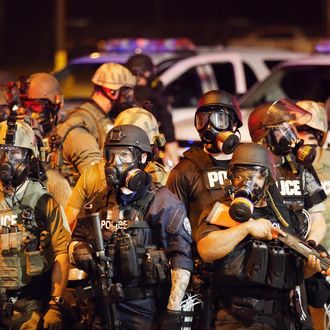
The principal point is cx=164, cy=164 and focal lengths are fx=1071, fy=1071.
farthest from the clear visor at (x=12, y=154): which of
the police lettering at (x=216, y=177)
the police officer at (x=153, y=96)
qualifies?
the police officer at (x=153, y=96)

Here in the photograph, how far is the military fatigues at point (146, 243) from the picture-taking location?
19.8ft

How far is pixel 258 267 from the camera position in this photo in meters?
5.87

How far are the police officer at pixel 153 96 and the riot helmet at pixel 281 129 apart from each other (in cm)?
265

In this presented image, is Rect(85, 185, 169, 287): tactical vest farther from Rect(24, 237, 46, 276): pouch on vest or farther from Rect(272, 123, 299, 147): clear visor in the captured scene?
Rect(272, 123, 299, 147): clear visor

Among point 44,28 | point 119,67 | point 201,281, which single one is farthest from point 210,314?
point 44,28

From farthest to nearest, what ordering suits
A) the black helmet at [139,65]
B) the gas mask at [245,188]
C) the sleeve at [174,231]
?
the black helmet at [139,65], the sleeve at [174,231], the gas mask at [245,188]

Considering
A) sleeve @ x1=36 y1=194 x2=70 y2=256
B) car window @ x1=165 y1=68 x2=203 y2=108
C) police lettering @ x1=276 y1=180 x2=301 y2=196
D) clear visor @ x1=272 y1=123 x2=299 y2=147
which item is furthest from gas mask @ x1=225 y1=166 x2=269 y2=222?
car window @ x1=165 y1=68 x2=203 y2=108

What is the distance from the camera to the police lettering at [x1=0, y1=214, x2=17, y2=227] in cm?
643

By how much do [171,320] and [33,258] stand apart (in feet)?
3.16

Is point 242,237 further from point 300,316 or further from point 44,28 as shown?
point 44,28

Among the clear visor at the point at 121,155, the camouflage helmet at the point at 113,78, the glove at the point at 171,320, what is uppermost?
the camouflage helmet at the point at 113,78

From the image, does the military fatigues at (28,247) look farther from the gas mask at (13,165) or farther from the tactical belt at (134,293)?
the tactical belt at (134,293)

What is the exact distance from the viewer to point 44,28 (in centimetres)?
3831

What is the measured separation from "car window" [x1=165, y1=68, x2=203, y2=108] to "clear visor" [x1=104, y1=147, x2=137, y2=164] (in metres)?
6.75
